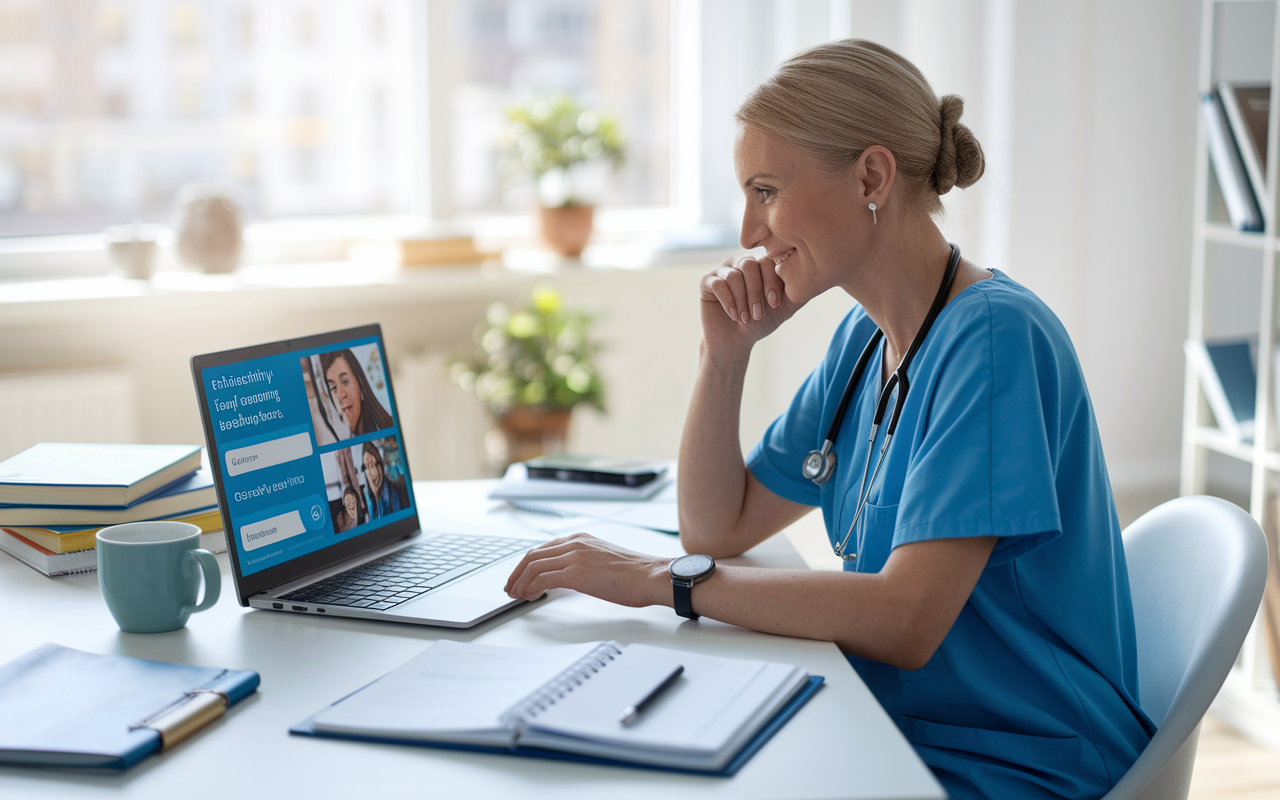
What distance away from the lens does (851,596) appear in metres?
1.07

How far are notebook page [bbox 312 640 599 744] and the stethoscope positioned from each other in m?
0.41

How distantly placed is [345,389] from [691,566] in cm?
45

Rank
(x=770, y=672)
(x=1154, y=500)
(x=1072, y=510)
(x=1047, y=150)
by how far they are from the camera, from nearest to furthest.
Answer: (x=770, y=672) → (x=1072, y=510) → (x=1047, y=150) → (x=1154, y=500)

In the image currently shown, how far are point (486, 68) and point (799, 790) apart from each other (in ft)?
9.39

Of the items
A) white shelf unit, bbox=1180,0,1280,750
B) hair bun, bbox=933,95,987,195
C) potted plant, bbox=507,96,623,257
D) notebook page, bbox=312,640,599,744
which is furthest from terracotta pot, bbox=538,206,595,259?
notebook page, bbox=312,640,599,744

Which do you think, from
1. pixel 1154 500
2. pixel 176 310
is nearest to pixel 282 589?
pixel 176 310

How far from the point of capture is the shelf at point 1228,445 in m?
2.37

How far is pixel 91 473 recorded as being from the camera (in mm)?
1363

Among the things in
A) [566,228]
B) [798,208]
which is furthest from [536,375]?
[798,208]

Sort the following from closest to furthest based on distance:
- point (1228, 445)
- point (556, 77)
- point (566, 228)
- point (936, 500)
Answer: point (936, 500)
point (1228, 445)
point (566, 228)
point (556, 77)

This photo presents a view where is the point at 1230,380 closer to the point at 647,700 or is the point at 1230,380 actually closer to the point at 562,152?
the point at 562,152

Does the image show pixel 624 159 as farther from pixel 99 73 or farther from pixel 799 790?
pixel 799 790

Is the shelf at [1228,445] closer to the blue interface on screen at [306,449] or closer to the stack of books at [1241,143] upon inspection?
the stack of books at [1241,143]

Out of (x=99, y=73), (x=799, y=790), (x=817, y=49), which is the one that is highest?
(x=99, y=73)
